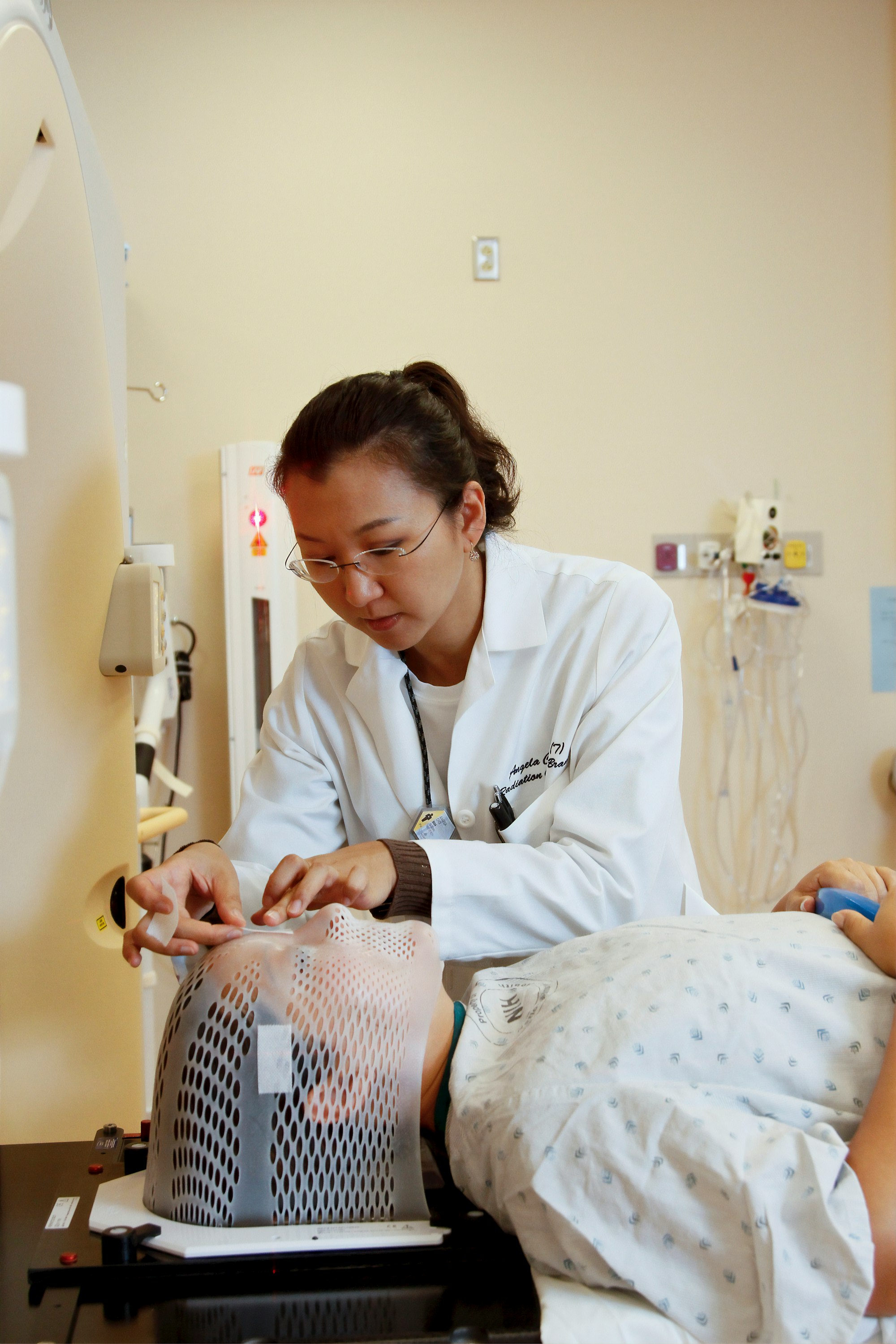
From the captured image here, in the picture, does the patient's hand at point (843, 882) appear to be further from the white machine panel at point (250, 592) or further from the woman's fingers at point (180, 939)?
the white machine panel at point (250, 592)

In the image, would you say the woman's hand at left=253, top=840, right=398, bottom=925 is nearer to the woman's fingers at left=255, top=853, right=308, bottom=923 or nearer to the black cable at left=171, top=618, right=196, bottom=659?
the woman's fingers at left=255, top=853, right=308, bottom=923

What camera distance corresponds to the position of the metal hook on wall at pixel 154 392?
9.36 feet

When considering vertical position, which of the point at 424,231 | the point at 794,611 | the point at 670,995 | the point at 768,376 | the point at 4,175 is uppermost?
the point at 424,231

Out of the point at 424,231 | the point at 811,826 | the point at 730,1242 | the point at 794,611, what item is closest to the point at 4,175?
the point at 730,1242

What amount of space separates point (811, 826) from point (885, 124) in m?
2.05

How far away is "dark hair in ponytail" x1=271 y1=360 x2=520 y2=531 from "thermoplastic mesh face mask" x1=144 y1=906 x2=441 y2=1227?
0.63m

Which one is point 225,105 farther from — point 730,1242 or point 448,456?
point 730,1242

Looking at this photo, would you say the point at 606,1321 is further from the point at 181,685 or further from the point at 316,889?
the point at 181,685

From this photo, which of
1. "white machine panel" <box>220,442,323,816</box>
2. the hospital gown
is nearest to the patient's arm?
the hospital gown

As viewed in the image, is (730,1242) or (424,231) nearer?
(730,1242)

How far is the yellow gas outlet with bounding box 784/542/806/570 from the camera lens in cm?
309

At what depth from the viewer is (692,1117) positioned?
31.7 inches

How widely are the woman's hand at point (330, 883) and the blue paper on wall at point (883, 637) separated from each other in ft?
7.63

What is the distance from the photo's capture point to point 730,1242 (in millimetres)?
774
